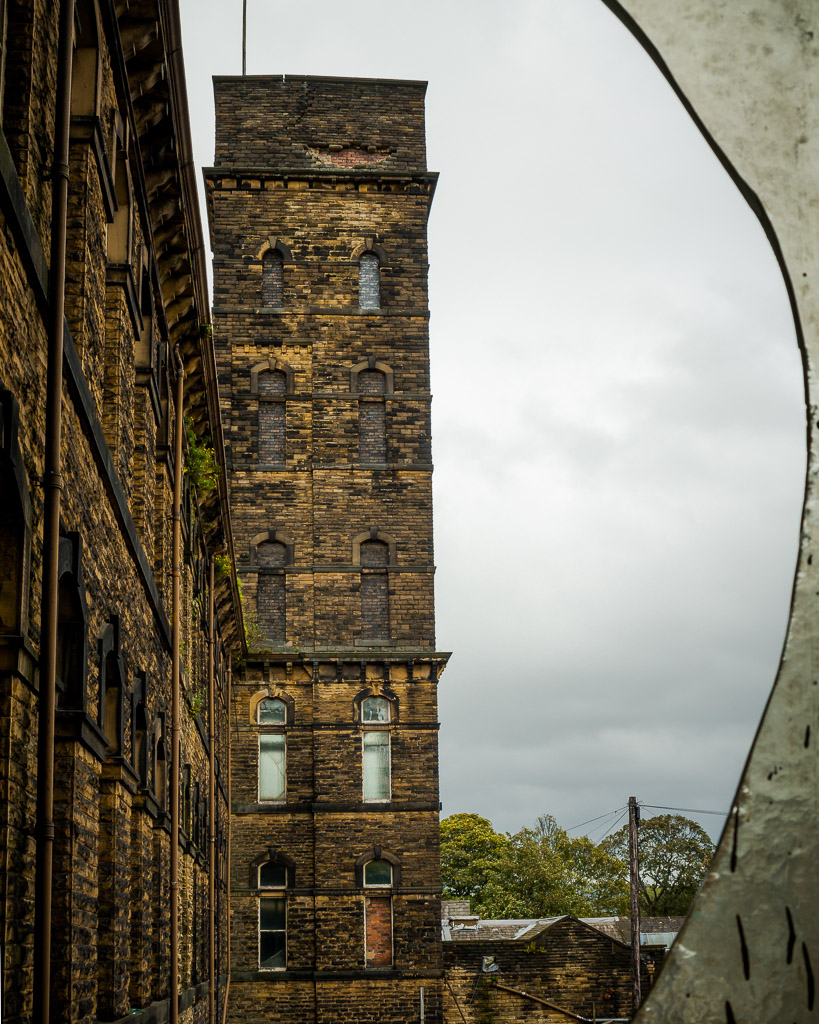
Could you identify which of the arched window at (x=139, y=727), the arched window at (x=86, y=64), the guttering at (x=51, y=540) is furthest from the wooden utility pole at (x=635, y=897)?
the guttering at (x=51, y=540)

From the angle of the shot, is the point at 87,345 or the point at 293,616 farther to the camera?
the point at 293,616

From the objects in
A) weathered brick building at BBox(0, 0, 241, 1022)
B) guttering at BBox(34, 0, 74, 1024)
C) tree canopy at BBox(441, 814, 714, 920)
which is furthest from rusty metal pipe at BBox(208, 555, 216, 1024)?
tree canopy at BBox(441, 814, 714, 920)

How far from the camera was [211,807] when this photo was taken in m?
23.8

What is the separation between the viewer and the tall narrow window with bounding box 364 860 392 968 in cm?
3064

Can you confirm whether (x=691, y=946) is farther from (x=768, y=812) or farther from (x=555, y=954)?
(x=555, y=954)

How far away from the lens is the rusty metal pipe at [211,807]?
21.5 metres

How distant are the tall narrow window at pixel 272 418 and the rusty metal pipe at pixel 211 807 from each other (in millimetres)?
10238

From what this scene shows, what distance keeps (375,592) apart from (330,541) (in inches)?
64.8

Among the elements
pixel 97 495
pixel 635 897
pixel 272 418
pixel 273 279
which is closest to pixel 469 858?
pixel 635 897

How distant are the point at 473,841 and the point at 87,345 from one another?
6187 centimetres

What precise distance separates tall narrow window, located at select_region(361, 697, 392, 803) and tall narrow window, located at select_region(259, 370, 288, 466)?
21.0ft

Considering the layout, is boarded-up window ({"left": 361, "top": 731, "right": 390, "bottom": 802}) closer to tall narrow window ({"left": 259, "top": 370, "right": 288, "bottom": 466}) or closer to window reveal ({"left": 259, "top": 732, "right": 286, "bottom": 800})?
window reveal ({"left": 259, "top": 732, "right": 286, "bottom": 800})

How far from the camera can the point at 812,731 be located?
7.27 feet

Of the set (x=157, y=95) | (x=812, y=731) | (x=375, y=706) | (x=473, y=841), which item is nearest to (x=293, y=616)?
(x=375, y=706)
